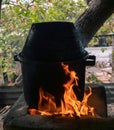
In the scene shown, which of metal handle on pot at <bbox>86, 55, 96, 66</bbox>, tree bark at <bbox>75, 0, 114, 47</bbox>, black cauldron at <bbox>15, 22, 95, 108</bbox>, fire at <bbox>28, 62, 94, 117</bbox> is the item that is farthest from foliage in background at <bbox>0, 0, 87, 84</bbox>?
fire at <bbox>28, 62, 94, 117</bbox>

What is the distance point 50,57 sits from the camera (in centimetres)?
253

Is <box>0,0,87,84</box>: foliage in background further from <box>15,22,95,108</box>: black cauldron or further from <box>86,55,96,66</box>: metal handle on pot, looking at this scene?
<box>15,22,95,108</box>: black cauldron

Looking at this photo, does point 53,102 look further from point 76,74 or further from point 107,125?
point 107,125

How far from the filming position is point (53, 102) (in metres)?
2.66

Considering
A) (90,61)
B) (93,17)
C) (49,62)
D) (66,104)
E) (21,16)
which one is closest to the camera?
(49,62)

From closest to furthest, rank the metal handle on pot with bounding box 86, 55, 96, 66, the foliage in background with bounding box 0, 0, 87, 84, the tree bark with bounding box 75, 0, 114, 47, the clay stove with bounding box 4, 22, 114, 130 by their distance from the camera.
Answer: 1. the clay stove with bounding box 4, 22, 114, 130
2. the metal handle on pot with bounding box 86, 55, 96, 66
3. the tree bark with bounding box 75, 0, 114, 47
4. the foliage in background with bounding box 0, 0, 87, 84

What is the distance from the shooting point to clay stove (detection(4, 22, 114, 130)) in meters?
2.51

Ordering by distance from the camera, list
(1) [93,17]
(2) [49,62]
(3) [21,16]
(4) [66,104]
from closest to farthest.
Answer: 1. (2) [49,62]
2. (4) [66,104]
3. (1) [93,17]
4. (3) [21,16]

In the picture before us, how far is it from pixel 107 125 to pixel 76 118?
298 millimetres

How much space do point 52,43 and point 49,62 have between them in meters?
0.20

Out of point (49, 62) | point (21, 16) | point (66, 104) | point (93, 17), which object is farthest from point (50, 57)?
point (21, 16)

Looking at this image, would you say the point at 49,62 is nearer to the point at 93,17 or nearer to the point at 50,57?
the point at 50,57

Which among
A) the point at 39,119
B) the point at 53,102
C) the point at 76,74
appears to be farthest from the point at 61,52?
the point at 39,119

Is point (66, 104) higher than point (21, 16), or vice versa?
point (21, 16)
